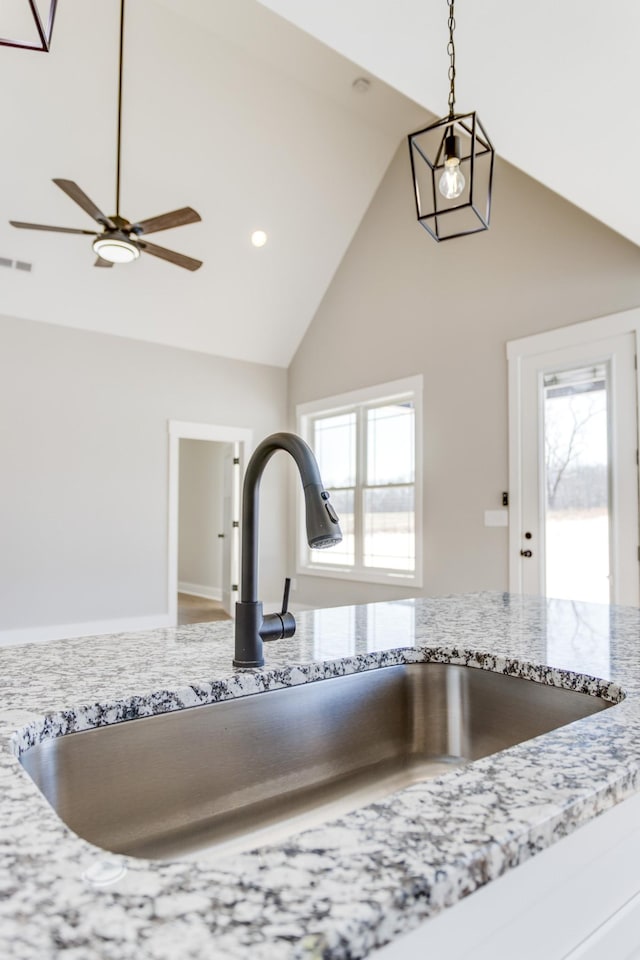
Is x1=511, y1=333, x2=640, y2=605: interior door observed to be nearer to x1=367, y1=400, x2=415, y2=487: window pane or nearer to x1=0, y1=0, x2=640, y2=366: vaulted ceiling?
x1=0, y1=0, x2=640, y2=366: vaulted ceiling

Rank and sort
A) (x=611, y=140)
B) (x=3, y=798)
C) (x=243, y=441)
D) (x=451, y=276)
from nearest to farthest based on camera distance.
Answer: (x=3, y=798) → (x=611, y=140) → (x=451, y=276) → (x=243, y=441)

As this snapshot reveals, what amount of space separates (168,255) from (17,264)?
6.02 ft

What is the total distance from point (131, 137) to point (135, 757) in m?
4.85

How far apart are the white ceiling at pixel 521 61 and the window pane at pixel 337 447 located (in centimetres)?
380

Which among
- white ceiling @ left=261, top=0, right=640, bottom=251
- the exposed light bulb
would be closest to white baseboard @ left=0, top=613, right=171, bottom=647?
white ceiling @ left=261, top=0, right=640, bottom=251

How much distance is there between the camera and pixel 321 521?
842 mm

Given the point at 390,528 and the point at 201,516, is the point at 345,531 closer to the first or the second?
the point at 390,528

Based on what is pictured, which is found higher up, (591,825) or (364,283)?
(364,283)

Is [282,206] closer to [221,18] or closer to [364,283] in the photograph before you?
[364,283]

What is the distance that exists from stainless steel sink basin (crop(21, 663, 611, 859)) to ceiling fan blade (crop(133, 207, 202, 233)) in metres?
3.06

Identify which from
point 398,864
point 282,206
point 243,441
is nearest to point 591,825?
point 398,864

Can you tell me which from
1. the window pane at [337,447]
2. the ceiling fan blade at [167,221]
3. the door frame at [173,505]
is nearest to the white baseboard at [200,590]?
the door frame at [173,505]

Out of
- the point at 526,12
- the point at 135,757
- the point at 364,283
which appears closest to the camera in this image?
the point at 135,757

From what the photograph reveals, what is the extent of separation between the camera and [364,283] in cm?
611
